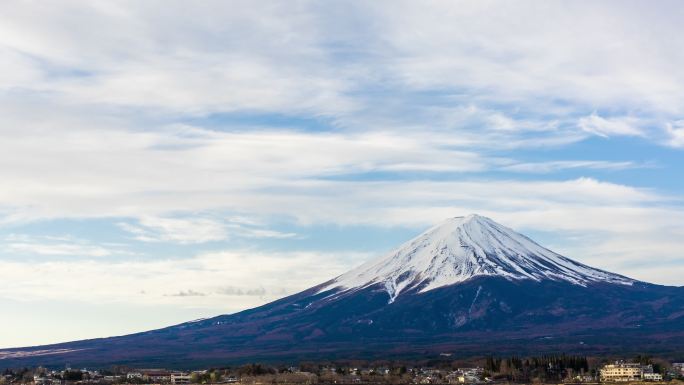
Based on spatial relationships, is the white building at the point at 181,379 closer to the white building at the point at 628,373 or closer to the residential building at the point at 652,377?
the white building at the point at 628,373

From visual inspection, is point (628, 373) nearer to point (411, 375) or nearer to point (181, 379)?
point (411, 375)

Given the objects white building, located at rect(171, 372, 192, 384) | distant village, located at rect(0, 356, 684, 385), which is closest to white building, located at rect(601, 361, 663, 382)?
distant village, located at rect(0, 356, 684, 385)

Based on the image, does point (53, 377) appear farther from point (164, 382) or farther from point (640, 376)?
point (640, 376)

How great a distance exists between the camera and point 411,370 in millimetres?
176125

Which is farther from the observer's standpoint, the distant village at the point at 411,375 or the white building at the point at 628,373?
the distant village at the point at 411,375

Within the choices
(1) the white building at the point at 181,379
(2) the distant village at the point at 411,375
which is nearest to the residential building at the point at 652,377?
(2) the distant village at the point at 411,375

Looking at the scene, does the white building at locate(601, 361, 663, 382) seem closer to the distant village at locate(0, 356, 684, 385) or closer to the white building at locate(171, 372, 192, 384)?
the distant village at locate(0, 356, 684, 385)

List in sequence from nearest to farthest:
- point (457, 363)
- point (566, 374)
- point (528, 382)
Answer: point (528, 382), point (566, 374), point (457, 363)

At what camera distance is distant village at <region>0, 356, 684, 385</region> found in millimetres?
150375

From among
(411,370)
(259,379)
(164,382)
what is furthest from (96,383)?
(411,370)

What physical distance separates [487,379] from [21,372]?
292 feet

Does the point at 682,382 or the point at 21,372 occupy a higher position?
the point at 21,372

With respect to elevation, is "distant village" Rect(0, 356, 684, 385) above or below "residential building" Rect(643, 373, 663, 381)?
above

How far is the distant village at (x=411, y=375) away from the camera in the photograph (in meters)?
150
